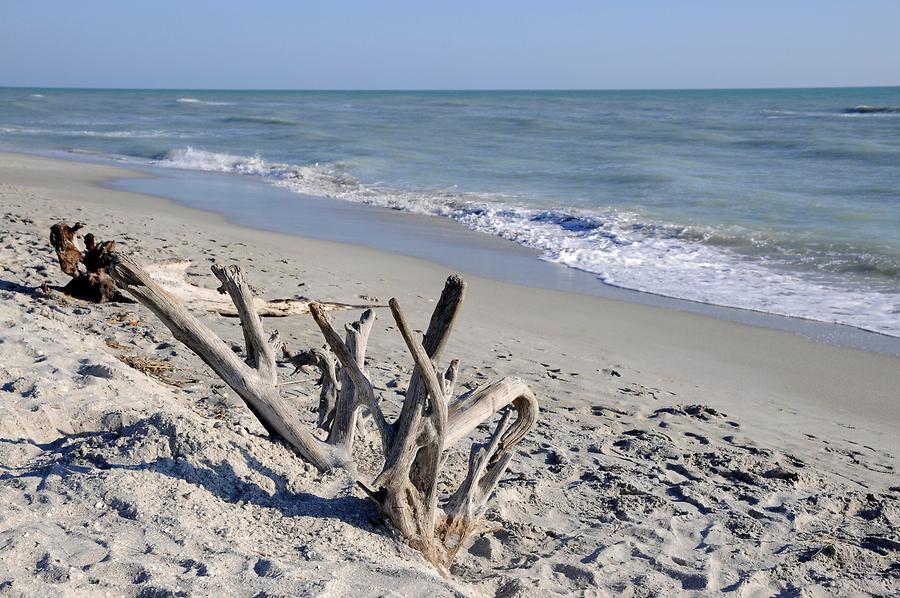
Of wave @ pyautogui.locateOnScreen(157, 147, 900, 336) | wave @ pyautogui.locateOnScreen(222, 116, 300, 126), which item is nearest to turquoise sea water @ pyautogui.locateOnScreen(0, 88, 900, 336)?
wave @ pyautogui.locateOnScreen(157, 147, 900, 336)

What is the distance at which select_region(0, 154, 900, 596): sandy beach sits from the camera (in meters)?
2.78

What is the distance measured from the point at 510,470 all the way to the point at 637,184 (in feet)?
47.0

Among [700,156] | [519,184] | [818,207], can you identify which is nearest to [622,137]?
[700,156]

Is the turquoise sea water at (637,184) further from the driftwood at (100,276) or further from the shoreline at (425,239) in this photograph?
the driftwood at (100,276)

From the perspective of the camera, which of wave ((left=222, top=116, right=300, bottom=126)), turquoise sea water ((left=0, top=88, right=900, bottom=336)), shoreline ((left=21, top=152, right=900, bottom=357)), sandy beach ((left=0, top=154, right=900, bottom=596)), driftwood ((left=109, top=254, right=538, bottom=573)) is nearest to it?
sandy beach ((left=0, top=154, right=900, bottom=596))

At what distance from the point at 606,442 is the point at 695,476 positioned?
1.85 ft

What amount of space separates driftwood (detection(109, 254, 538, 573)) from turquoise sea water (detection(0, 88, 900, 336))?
19.4 feet

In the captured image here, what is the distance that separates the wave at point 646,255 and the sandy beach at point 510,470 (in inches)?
47.0

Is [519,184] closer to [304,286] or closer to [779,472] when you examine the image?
[304,286]

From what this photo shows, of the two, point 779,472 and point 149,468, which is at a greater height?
point 149,468

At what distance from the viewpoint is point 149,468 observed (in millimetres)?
3135

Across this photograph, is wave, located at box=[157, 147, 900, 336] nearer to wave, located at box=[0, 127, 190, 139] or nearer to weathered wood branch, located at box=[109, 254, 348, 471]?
weathered wood branch, located at box=[109, 254, 348, 471]

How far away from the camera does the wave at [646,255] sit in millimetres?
8633

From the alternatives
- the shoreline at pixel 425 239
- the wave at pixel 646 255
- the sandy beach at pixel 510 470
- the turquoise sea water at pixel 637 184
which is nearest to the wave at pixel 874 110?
the turquoise sea water at pixel 637 184
